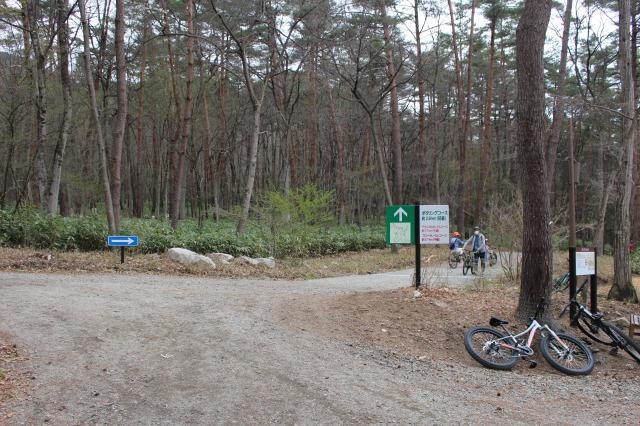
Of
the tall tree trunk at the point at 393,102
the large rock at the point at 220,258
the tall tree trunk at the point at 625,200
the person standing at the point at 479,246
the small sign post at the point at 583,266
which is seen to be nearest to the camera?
the small sign post at the point at 583,266

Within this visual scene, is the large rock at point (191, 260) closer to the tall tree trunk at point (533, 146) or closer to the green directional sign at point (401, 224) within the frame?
the green directional sign at point (401, 224)

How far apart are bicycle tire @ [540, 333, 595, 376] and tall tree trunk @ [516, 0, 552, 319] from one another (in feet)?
2.94

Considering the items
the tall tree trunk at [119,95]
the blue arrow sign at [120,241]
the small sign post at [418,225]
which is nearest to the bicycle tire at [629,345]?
the small sign post at [418,225]

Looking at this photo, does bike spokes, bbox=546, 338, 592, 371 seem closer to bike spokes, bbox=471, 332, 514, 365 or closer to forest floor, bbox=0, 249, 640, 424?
forest floor, bbox=0, 249, 640, 424

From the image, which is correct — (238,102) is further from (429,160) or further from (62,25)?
(62,25)

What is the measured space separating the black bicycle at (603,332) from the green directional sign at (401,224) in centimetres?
277

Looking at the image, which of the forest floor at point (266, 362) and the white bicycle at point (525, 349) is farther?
the white bicycle at point (525, 349)

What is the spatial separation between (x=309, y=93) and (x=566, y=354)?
24.2 m

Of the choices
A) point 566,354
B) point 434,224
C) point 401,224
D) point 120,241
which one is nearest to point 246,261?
point 120,241

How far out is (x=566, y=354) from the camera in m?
6.34

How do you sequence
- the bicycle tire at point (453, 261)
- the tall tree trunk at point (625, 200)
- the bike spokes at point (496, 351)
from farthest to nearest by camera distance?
the bicycle tire at point (453, 261) < the tall tree trunk at point (625, 200) < the bike spokes at point (496, 351)

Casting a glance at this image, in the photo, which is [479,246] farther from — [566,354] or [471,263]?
[566,354]

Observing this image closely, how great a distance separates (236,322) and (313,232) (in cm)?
1159

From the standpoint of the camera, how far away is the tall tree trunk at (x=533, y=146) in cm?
728
